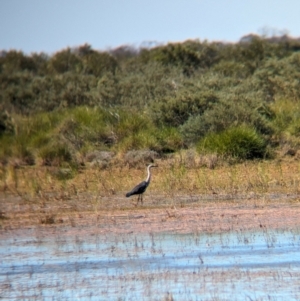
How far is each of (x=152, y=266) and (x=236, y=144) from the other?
1140cm

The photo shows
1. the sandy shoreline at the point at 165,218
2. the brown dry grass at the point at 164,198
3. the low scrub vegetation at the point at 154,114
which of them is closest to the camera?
the sandy shoreline at the point at 165,218

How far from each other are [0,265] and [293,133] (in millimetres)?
14323

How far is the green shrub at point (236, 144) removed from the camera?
22.6 m

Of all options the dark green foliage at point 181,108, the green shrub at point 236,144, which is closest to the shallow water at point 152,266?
the green shrub at point 236,144

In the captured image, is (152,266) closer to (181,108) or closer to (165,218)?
(165,218)

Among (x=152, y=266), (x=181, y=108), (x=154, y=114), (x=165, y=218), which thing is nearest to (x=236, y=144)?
(x=181, y=108)

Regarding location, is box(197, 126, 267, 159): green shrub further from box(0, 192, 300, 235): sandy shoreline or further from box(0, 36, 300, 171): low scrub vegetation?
box(0, 192, 300, 235): sandy shoreline

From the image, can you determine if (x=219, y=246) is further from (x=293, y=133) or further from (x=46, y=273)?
(x=293, y=133)

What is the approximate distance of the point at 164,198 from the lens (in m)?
18.7

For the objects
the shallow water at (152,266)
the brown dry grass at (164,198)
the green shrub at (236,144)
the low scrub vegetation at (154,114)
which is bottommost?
the low scrub vegetation at (154,114)

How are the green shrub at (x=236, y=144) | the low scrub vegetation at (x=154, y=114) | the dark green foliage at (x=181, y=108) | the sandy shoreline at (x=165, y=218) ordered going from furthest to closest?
the dark green foliage at (x=181, y=108), the low scrub vegetation at (x=154, y=114), the green shrub at (x=236, y=144), the sandy shoreline at (x=165, y=218)

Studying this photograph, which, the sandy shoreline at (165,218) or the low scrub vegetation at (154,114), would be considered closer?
the sandy shoreline at (165,218)

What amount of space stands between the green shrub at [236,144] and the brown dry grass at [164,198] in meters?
0.50

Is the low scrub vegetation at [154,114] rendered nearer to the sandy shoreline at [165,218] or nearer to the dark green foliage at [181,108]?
the dark green foliage at [181,108]
